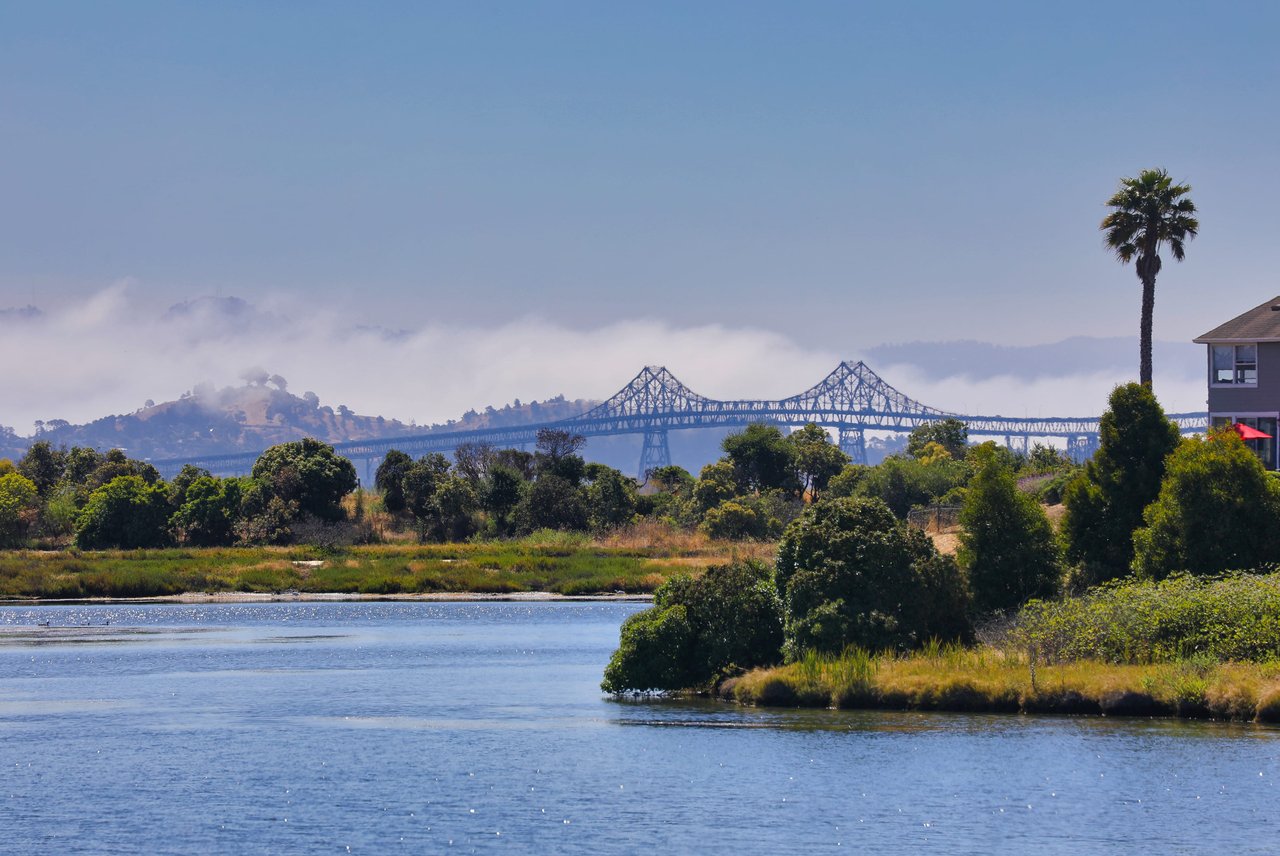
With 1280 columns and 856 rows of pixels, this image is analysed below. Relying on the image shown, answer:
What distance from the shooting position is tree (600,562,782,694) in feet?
151

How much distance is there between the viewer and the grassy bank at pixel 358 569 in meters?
95.7

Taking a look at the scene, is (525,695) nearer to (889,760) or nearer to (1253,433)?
(889,760)

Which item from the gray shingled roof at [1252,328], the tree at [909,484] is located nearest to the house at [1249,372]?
the gray shingled roof at [1252,328]

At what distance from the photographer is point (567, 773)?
112 feet

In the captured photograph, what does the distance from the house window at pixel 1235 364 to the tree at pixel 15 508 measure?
82.9 m

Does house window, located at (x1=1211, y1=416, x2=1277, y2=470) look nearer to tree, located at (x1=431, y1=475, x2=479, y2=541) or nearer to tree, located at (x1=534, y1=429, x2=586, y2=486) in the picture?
tree, located at (x1=431, y1=475, x2=479, y2=541)

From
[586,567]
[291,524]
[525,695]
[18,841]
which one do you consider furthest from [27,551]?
[18,841]

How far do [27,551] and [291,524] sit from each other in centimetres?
1715

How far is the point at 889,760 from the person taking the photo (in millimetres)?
35062

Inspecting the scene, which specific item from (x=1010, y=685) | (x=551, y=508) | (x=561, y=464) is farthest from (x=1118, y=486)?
(x=561, y=464)

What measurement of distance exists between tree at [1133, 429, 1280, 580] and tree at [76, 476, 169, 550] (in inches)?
3180

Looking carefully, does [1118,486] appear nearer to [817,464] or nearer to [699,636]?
[699,636]

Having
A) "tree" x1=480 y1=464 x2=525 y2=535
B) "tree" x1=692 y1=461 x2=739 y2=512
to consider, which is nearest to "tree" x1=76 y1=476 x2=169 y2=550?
"tree" x1=480 y1=464 x2=525 y2=535

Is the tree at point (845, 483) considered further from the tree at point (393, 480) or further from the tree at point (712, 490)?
the tree at point (393, 480)
